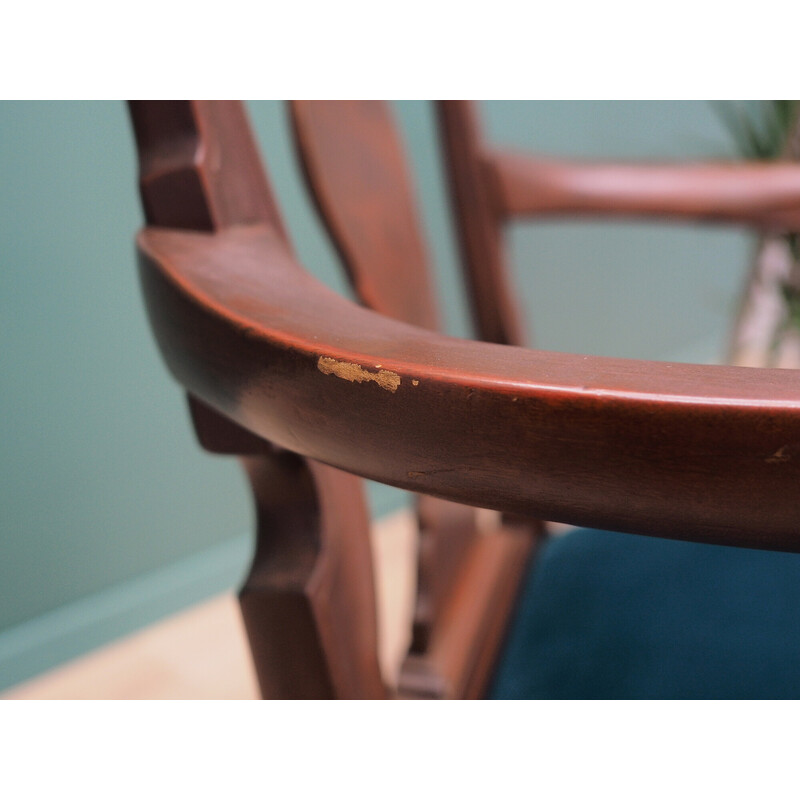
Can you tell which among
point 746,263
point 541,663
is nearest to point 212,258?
point 541,663

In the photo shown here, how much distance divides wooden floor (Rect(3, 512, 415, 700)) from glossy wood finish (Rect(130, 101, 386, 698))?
0.42 metres

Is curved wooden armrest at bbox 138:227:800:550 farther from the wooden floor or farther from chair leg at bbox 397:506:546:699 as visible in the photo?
the wooden floor

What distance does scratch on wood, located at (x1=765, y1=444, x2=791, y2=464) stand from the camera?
11cm

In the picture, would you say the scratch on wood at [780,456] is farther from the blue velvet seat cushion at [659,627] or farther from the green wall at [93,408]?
the green wall at [93,408]

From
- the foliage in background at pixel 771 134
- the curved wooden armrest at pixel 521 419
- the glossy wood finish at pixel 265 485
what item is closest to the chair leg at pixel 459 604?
the glossy wood finish at pixel 265 485

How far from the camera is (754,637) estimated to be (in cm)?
27

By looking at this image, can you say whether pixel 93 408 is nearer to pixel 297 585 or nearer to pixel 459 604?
pixel 459 604

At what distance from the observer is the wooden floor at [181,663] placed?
2.19 feet

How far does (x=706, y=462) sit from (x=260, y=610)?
0.46 feet

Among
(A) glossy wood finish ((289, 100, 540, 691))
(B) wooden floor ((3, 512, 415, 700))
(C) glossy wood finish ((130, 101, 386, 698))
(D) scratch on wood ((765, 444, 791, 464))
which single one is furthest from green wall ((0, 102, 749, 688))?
(D) scratch on wood ((765, 444, 791, 464))

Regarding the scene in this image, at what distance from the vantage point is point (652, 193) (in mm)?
523

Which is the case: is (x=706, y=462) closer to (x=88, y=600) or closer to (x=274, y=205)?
(x=274, y=205)

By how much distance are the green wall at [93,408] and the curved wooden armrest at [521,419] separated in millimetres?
488

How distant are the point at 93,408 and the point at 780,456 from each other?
0.64 meters
